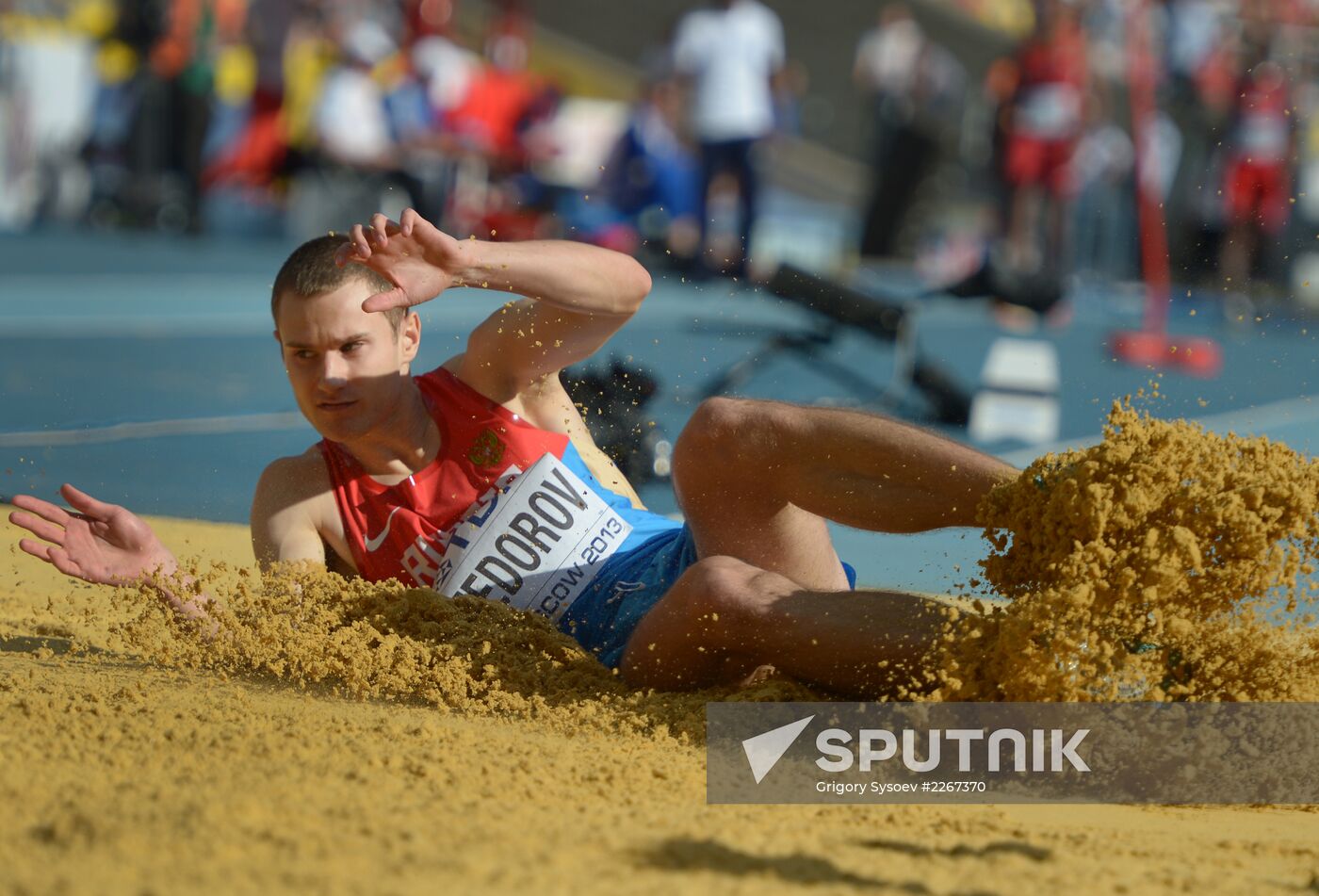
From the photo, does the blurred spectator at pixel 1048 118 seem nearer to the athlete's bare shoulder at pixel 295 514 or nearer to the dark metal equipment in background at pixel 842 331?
the dark metal equipment in background at pixel 842 331

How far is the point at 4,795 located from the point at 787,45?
2177 cm

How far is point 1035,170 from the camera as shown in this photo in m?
14.6

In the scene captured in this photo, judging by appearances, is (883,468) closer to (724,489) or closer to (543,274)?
(724,489)

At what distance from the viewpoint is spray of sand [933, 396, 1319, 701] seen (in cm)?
284

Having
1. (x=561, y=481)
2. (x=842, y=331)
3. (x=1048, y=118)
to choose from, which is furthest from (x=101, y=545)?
(x=1048, y=118)

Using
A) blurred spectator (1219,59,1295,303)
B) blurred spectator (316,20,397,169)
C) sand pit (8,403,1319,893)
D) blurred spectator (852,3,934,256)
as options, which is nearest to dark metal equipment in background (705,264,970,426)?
sand pit (8,403,1319,893)

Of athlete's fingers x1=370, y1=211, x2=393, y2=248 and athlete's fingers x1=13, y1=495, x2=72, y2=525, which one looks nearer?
athlete's fingers x1=370, y1=211, x2=393, y2=248

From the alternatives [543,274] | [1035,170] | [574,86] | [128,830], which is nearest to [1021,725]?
[543,274]

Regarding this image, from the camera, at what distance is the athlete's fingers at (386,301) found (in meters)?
3.02

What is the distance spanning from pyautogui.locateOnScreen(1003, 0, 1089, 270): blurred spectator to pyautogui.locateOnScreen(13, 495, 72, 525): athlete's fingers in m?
12.5

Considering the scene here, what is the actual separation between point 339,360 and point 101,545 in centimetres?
66

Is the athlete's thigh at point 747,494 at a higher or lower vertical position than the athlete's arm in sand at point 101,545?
higher

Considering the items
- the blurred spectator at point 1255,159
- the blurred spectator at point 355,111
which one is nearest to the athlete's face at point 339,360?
the blurred spectator at point 1255,159

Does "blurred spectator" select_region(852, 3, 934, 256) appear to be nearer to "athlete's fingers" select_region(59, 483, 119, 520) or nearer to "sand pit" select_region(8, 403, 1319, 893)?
"sand pit" select_region(8, 403, 1319, 893)
